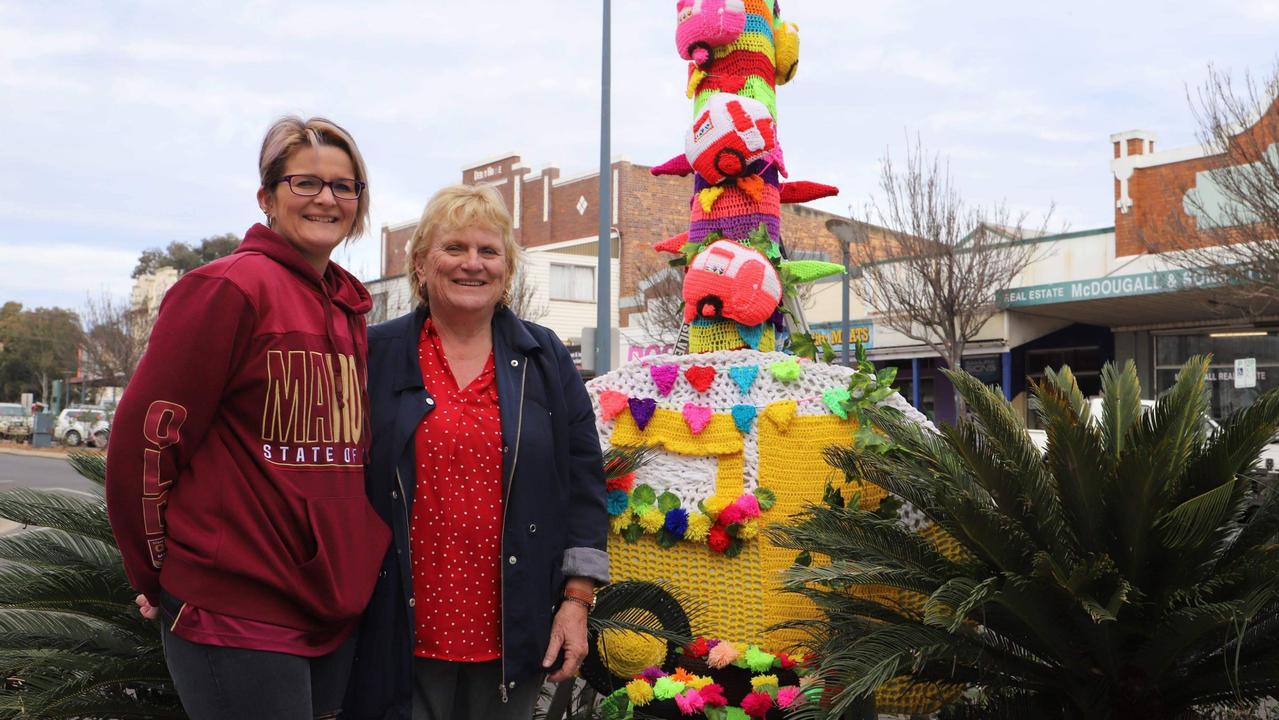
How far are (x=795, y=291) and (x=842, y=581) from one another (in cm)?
145

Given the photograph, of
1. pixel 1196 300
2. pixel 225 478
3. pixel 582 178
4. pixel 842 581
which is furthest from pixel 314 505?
pixel 582 178

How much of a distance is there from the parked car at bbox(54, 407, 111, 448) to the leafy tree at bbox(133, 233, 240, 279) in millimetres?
21698

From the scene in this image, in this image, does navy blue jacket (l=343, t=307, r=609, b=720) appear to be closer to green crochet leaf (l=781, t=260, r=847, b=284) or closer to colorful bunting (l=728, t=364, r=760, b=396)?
colorful bunting (l=728, t=364, r=760, b=396)

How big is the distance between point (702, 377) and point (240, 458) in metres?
2.32

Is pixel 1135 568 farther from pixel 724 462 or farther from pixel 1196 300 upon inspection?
pixel 1196 300

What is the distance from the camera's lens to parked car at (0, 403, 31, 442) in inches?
1540

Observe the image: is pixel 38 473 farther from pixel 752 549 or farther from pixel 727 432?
pixel 752 549

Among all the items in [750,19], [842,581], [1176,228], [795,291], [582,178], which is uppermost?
[582,178]

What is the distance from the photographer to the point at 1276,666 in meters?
3.40

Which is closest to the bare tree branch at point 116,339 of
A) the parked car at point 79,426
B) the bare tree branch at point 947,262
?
the parked car at point 79,426

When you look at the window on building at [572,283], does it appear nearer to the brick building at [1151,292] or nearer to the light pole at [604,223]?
the brick building at [1151,292]

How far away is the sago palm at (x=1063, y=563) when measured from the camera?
11.0 ft

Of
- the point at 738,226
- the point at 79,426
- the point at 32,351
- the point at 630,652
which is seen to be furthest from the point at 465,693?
the point at 32,351

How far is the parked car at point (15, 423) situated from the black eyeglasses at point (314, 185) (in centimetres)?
4248
